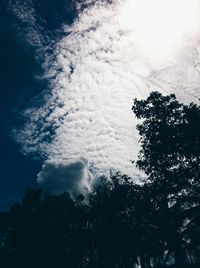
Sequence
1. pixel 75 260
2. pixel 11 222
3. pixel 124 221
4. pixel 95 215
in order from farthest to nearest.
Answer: pixel 75 260
pixel 11 222
pixel 95 215
pixel 124 221

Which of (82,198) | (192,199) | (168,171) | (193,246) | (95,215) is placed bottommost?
(193,246)

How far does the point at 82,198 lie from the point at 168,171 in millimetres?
31747

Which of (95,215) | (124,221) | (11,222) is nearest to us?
(124,221)

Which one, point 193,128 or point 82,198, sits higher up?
point 82,198

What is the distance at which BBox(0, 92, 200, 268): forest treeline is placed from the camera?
29312mm

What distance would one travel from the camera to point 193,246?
32.3m

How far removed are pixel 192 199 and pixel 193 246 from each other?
6.76 m

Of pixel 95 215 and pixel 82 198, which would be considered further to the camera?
pixel 82 198

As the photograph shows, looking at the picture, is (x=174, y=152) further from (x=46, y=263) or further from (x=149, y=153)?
(x=46, y=263)

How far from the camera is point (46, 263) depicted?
53562 millimetres

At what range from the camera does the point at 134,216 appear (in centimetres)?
4134

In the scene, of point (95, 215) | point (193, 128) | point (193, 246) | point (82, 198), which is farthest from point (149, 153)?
point (82, 198)

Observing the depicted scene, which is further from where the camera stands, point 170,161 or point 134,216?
point 134,216

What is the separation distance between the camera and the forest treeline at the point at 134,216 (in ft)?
96.2
